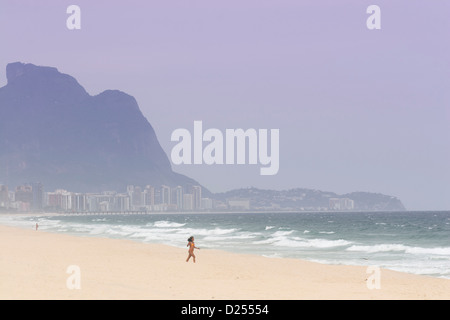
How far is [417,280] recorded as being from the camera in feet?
72.1

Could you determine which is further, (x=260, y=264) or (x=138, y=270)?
(x=260, y=264)

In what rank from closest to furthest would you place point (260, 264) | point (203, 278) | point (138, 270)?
point (203, 278) < point (138, 270) < point (260, 264)
